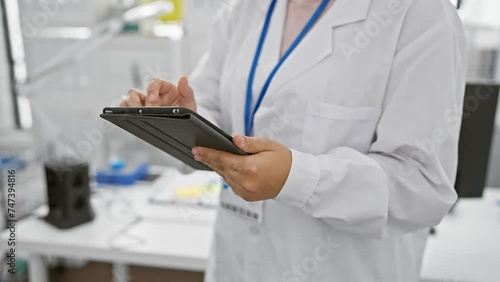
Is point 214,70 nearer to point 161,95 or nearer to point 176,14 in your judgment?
point 161,95

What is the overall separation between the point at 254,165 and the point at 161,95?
0.36 metres

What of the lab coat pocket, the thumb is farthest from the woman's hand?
the lab coat pocket

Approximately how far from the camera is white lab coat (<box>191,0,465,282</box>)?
835 mm

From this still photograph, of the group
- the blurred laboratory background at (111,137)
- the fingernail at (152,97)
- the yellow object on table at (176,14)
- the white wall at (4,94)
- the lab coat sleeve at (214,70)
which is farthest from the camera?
the white wall at (4,94)

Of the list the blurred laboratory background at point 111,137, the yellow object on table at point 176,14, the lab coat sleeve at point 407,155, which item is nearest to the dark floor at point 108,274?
the blurred laboratory background at point 111,137

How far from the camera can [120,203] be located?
183cm

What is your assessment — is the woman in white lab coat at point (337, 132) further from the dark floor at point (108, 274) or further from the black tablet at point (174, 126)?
Result: the dark floor at point (108, 274)

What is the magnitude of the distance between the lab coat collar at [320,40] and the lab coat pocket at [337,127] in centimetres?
8

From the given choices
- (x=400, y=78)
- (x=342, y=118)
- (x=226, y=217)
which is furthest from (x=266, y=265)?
(x=400, y=78)

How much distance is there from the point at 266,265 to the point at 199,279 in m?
0.79

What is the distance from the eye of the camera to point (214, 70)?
48.1 inches

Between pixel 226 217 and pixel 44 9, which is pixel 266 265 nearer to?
pixel 226 217

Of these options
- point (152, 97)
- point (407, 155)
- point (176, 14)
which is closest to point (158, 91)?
point (152, 97)

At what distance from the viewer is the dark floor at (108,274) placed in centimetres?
176
